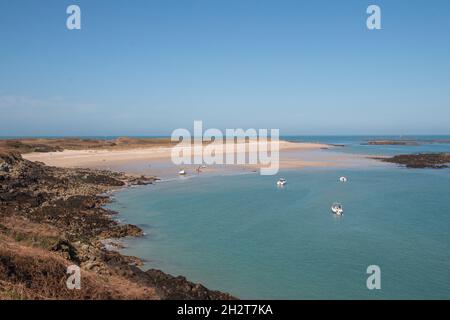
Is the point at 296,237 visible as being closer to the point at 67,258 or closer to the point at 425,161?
the point at 67,258

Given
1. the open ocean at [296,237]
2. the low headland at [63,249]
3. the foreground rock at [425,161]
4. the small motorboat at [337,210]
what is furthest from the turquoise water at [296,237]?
the foreground rock at [425,161]

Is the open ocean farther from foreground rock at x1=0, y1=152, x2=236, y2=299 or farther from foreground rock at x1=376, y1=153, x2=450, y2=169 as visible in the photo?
foreground rock at x1=376, y1=153, x2=450, y2=169

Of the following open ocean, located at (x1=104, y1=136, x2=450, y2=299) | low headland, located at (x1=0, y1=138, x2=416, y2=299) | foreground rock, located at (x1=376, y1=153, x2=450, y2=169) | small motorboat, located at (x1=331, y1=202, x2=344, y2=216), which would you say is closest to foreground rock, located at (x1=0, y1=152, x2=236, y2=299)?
low headland, located at (x1=0, y1=138, x2=416, y2=299)

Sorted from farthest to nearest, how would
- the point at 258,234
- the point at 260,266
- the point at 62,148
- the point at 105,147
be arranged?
the point at 105,147, the point at 62,148, the point at 258,234, the point at 260,266

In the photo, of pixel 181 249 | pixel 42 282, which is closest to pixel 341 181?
pixel 181 249
